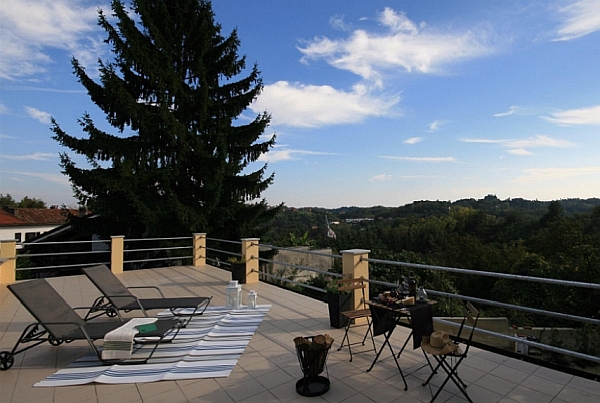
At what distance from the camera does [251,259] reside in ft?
25.0

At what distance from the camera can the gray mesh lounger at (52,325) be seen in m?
3.37

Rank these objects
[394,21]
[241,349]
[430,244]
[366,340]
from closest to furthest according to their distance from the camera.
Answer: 1. [241,349]
2. [366,340]
3. [394,21]
4. [430,244]

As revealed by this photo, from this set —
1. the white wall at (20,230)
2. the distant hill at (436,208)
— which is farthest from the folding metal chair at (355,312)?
the distant hill at (436,208)

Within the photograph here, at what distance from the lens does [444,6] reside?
8.51 m

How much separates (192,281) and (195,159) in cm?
638

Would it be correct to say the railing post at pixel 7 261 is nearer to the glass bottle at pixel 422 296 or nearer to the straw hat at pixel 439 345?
the glass bottle at pixel 422 296

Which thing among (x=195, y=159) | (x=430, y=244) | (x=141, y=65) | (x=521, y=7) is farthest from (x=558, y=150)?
(x=430, y=244)

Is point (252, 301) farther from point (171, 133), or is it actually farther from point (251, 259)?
point (171, 133)

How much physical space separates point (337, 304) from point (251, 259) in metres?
3.60

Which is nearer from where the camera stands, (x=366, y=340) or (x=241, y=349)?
(x=241, y=349)

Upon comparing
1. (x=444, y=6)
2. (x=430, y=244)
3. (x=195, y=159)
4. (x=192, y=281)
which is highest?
(x=444, y=6)

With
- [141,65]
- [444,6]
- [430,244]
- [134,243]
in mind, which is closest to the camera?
[444,6]

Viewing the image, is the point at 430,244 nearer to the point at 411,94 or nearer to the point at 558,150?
the point at 558,150

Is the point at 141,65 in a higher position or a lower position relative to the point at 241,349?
higher
